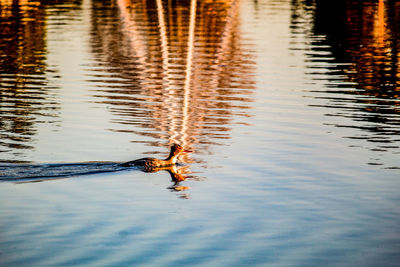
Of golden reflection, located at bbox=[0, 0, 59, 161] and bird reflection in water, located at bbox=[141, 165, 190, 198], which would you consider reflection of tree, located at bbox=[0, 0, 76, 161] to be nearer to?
golden reflection, located at bbox=[0, 0, 59, 161]

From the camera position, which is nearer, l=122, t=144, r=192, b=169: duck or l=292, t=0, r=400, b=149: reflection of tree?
l=122, t=144, r=192, b=169: duck

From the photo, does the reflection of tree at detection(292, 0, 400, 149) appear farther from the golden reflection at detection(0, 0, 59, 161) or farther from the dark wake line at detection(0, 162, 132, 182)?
Answer: the golden reflection at detection(0, 0, 59, 161)

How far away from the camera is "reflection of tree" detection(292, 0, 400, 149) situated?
990 inches

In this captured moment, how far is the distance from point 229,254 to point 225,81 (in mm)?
20313

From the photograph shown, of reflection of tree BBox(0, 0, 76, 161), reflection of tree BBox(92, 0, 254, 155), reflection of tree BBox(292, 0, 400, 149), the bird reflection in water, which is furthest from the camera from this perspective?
reflection of tree BBox(292, 0, 400, 149)

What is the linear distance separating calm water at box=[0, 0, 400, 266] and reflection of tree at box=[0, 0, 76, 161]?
13 centimetres

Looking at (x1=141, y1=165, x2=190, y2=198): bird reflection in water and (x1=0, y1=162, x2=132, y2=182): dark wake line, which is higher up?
(x1=0, y1=162, x2=132, y2=182): dark wake line

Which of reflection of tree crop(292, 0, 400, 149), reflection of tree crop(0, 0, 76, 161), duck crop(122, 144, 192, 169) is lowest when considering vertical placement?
reflection of tree crop(292, 0, 400, 149)

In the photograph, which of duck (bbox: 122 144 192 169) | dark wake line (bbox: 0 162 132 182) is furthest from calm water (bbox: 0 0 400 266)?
duck (bbox: 122 144 192 169)

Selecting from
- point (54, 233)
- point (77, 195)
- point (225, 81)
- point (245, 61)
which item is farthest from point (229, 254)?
point (245, 61)

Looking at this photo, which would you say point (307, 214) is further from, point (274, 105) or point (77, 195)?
point (274, 105)

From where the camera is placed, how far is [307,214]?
15.5 m

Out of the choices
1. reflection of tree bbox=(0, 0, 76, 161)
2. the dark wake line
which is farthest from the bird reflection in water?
reflection of tree bbox=(0, 0, 76, 161)

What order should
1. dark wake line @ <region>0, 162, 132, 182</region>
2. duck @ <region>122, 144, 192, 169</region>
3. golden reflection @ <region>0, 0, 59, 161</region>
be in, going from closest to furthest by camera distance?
dark wake line @ <region>0, 162, 132, 182</region> → duck @ <region>122, 144, 192, 169</region> → golden reflection @ <region>0, 0, 59, 161</region>
